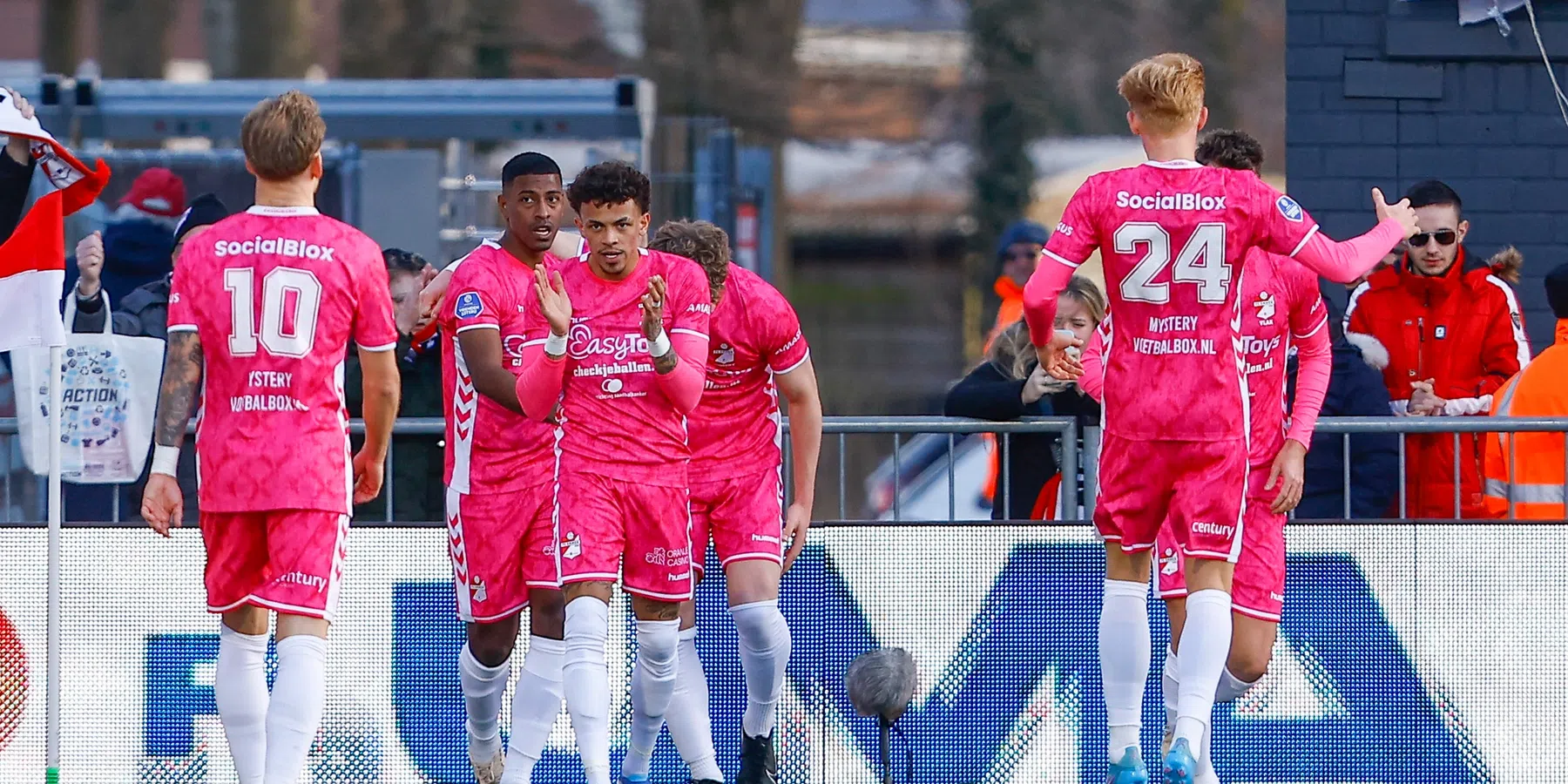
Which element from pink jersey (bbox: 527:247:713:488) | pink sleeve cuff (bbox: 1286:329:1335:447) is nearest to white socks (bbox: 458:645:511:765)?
pink jersey (bbox: 527:247:713:488)

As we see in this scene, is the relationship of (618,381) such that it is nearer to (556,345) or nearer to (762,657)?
(556,345)

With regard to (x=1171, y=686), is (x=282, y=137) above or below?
above

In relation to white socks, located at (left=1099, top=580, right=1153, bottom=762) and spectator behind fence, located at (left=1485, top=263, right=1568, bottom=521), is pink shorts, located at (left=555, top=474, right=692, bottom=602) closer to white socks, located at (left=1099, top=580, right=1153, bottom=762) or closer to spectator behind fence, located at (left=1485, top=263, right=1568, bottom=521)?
white socks, located at (left=1099, top=580, right=1153, bottom=762)

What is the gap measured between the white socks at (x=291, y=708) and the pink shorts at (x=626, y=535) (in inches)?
31.1

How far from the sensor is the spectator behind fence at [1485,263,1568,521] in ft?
26.5

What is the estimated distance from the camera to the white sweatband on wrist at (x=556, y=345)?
21.1ft

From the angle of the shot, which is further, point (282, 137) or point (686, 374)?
point (686, 374)

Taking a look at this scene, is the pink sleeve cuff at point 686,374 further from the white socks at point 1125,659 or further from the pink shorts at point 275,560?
the white socks at point 1125,659

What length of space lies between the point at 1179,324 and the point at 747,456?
1.56 meters

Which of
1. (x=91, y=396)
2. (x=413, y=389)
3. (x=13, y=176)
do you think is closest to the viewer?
(x=13, y=176)

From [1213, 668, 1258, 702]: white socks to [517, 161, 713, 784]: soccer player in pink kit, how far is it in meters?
1.81

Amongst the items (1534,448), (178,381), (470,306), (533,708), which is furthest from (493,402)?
(1534,448)

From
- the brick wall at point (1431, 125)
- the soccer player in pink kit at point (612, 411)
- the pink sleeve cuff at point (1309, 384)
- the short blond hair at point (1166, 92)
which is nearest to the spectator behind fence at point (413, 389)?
the soccer player in pink kit at point (612, 411)

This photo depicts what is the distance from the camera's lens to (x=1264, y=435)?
6.98m
